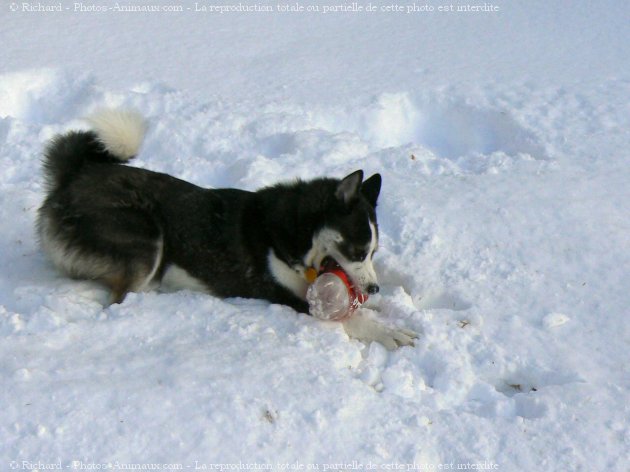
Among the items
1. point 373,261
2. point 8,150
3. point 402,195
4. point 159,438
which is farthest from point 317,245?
point 8,150

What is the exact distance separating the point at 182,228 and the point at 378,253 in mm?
1296

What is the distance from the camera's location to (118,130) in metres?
4.14

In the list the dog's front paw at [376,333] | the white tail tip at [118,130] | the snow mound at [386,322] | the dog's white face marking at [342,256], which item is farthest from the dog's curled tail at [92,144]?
→ the dog's front paw at [376,333]

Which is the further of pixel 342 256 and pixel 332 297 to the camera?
pixel 342 256

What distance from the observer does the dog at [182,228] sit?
4004 millimetres

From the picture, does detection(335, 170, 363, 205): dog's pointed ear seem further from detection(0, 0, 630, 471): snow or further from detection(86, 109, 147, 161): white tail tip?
detection(86, 109, 147, 161): white tail tip

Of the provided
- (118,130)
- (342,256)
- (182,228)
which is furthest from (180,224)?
(342,256)

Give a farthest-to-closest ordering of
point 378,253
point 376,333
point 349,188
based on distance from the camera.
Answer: point 378,253, point 349,188, point 376,333

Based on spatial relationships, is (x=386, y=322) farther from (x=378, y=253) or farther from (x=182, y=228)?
(x=182, y=228)

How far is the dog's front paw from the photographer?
373 centimetres

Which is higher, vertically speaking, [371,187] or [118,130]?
[118,130]

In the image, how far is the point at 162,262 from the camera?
4.16 meters

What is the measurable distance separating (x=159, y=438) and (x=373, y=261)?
2034 mm

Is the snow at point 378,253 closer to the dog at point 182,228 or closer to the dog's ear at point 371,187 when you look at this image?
the dog at point 182,228
